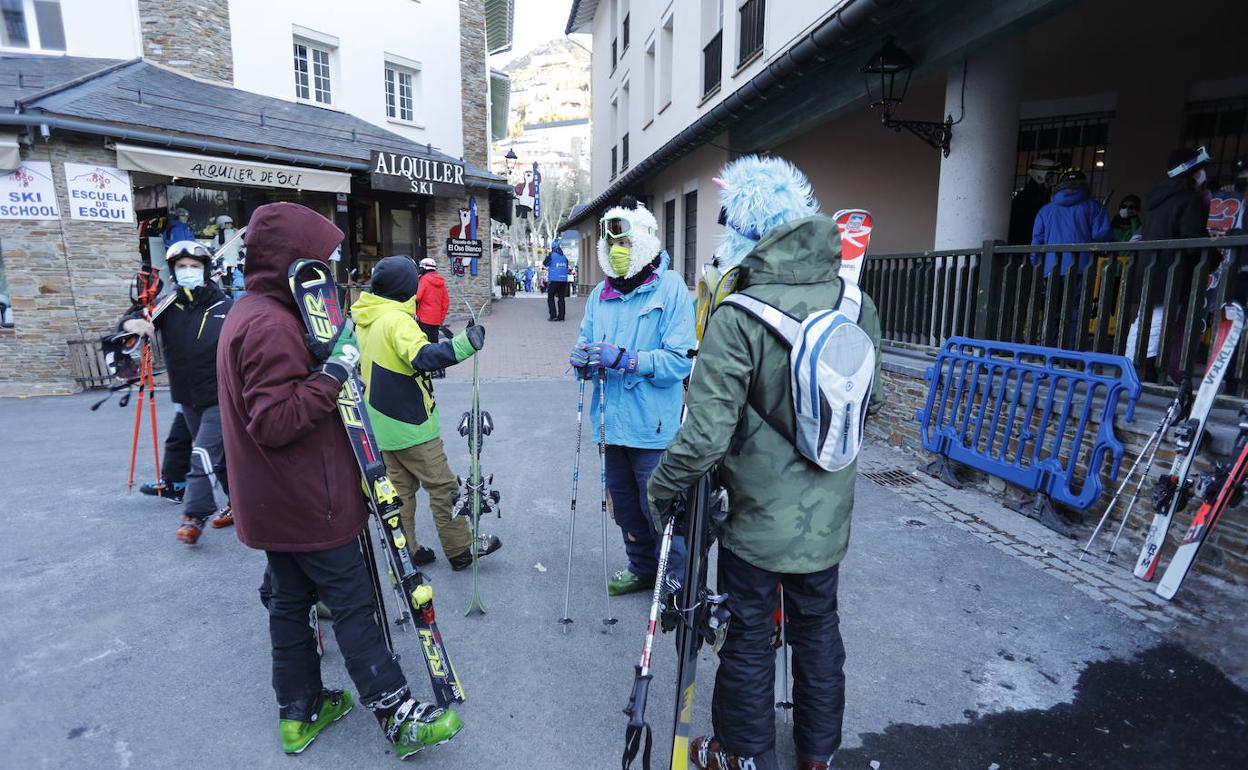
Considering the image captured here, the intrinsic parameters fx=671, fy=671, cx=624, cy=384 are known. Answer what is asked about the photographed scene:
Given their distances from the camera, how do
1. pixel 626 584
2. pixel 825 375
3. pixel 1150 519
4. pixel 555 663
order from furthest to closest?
pixel 1150 519 → pixel 626 584 → pixel 555 663 → pixel 825 375

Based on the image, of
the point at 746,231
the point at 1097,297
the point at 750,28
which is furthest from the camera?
the point at 750,28

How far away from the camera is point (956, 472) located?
544 centimetres

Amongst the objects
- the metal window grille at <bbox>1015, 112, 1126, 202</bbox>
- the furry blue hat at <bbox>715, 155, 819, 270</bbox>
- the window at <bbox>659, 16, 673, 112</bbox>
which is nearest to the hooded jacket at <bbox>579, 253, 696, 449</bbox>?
the furry blue hat at <bbox>715, 155, 819, 270</bbox>

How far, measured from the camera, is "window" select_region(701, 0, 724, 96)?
1200 centimetres

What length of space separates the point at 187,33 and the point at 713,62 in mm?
10032

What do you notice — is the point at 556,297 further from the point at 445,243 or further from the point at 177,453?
the point at 177,453

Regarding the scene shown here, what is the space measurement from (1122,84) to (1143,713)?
976 cm

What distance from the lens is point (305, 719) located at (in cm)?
254

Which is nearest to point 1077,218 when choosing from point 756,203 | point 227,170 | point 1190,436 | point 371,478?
point 1190,436

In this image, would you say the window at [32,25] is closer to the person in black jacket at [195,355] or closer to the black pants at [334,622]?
the person in black jacket at [195,355]

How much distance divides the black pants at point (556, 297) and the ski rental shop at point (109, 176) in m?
4.54

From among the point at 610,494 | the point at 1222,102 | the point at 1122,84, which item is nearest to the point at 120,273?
the point at 610,494

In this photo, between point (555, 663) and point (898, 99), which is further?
point (898, 99)

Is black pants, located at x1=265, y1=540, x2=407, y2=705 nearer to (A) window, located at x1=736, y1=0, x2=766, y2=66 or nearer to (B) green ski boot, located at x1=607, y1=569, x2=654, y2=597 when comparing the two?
(B) green ski boot, located at x1=607, y1=569, x2=654, y2=597
